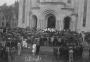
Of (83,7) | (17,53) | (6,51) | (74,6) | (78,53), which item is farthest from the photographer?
(74,6)

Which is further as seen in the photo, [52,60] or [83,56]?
[83,56]

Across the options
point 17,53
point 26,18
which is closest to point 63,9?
point 26,18

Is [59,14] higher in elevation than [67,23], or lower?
higher

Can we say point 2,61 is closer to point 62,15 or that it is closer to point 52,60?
point 52,60

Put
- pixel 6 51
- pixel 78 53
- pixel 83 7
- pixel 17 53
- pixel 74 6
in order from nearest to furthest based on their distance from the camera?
1. pixel 6 51
2. pixel 78 53
3. pixel 17 53
4. pixel 83 7
5. pixel 74 6

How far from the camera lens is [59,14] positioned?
4522cm

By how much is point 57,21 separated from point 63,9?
297 centimetres

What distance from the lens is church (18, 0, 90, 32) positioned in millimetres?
43812

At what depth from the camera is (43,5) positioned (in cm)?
4628

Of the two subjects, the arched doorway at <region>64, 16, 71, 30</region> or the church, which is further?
the arched doorway at <region>64, 16, 71, 30</region>

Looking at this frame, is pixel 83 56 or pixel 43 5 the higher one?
pixel 43 5

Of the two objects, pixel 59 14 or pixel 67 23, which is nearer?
pixel 59 14

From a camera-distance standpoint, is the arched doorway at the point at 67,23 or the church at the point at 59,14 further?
the arched doorway at the point at 67,23

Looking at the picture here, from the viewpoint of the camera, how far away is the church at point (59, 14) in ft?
144
